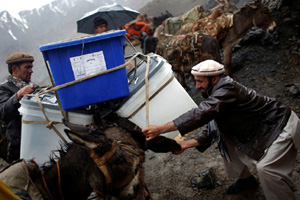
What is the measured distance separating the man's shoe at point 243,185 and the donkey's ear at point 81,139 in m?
2.17

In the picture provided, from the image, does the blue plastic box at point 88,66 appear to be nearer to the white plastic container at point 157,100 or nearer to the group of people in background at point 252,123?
the white plastic container at point 157,100

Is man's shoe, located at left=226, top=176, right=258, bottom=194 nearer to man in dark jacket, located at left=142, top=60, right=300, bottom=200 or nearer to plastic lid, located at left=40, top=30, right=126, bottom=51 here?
man in dark jacket, located at left=142, top=60, right=300, bottom=200

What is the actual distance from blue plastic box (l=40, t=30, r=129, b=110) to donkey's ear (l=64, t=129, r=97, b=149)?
56 cm

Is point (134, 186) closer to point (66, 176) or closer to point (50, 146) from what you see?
point (66, 176)

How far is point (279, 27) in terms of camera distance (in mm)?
5766

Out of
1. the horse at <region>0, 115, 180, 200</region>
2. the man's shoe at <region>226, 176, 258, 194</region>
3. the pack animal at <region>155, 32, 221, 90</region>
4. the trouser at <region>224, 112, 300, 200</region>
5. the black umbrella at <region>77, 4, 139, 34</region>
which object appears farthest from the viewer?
the pack animal at <region>155, 32, 221, 90</region>

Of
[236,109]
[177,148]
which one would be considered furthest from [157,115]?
[236,109]

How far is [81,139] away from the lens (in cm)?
123

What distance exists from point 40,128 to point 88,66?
827 mm

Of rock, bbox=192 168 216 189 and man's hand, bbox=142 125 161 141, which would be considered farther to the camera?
rock, bbox=192 168 216 189

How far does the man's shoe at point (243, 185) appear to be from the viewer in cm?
265

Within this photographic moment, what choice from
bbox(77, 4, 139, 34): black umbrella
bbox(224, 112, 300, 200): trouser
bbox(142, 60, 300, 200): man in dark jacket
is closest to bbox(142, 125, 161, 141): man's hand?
bbox(142, 60, 300, 200): man in dark jacket

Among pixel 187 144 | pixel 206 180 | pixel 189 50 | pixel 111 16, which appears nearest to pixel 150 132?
pixel 187 144

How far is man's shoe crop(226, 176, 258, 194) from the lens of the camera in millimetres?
2654
